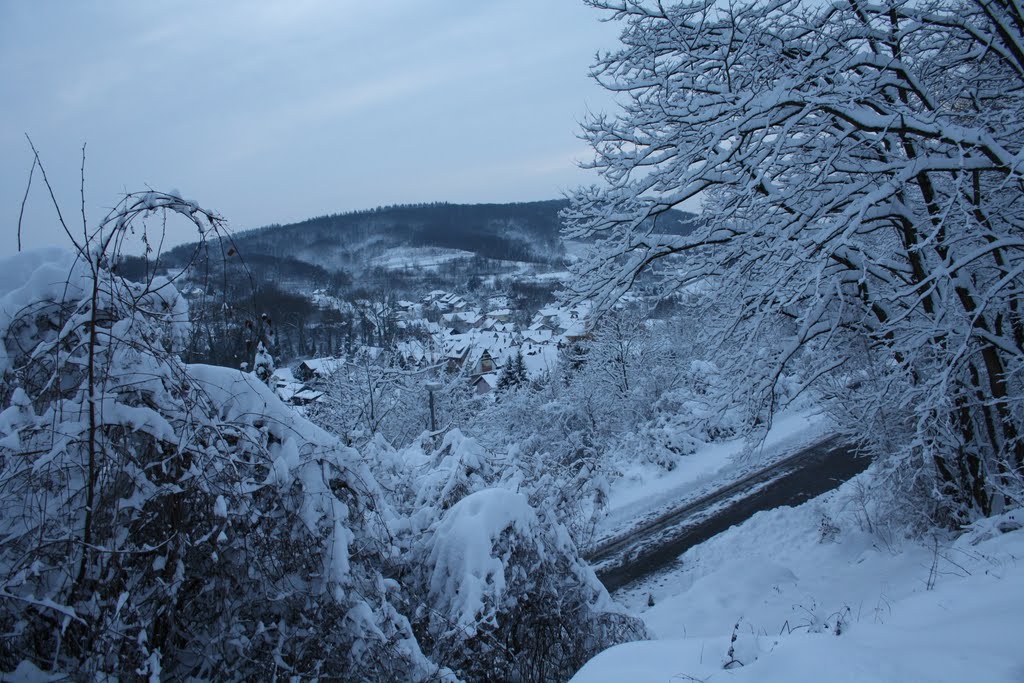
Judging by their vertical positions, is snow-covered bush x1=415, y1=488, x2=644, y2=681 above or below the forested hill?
below

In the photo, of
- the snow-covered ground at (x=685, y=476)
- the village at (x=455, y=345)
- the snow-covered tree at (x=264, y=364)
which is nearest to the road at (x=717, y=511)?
the snow-covered ground at (x=685, y=476)

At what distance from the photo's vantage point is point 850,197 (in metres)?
4.92

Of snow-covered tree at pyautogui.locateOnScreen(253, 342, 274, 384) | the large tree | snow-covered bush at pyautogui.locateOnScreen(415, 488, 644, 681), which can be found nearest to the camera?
snow-covered bush at pyautogui.locateOnScreen(415, 488, 644, 681)

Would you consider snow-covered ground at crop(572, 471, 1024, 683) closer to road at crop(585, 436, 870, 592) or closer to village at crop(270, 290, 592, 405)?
road at crop(585, 436, 870, 592)

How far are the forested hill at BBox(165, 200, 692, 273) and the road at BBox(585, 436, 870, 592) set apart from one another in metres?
147

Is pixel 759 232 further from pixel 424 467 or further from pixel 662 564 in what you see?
pixel 662 564

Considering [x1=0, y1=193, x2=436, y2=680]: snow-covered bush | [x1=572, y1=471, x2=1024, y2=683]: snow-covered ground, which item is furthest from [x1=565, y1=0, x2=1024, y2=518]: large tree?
[x1=0, y1=193, x2=436, y2=680]: snow-covered bush

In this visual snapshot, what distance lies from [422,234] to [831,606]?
602 ft

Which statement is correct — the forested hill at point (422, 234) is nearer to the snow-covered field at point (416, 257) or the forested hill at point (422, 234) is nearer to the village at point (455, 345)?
the snow-covered field at point (416, 257)

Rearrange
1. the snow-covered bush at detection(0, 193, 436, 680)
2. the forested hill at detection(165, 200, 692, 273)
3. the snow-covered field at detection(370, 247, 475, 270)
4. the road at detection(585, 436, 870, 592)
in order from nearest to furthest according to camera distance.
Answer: the snow-covered bush at detection(0, 193, 436, 680), the road at detection(585, 436, 870, 592), the snow-covered field at detection(370, 247, 475, 270), the forested hill at detection(165, 200, 692, 273)

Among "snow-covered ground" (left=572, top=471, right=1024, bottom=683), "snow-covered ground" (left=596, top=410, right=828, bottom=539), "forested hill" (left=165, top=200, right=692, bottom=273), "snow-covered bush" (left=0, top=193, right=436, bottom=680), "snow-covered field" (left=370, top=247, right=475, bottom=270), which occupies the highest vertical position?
"forested hill" (left=165, top=200, right=692, bottom=273)

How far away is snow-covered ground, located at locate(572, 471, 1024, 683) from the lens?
219cm

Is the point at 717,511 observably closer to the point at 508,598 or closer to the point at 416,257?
the point at 508,598

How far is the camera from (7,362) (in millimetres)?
2361
